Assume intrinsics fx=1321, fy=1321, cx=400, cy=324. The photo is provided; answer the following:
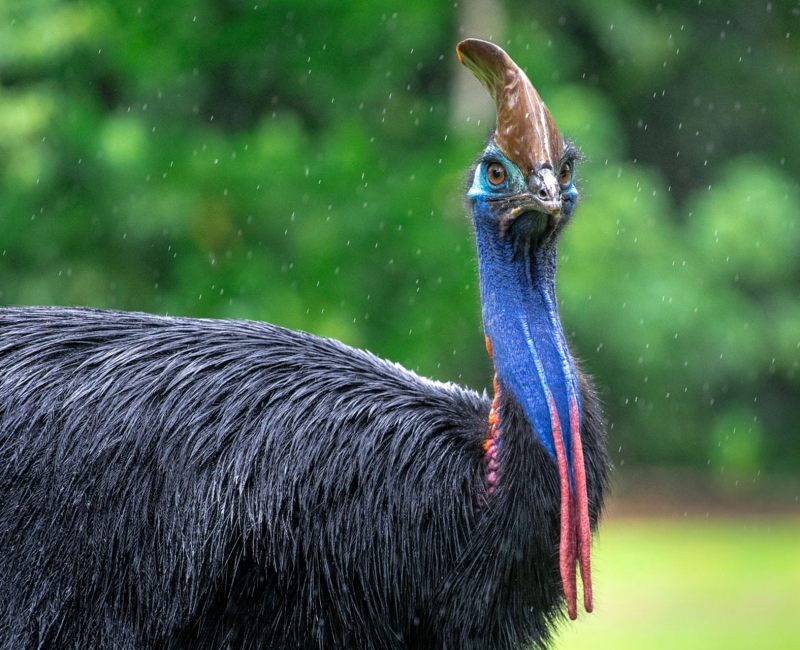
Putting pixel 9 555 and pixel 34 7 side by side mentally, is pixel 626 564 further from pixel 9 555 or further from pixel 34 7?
pixel 9 555

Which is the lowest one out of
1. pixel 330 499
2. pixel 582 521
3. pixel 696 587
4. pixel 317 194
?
pixel 696 587

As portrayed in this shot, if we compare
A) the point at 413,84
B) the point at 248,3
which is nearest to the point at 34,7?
the point at 248,3

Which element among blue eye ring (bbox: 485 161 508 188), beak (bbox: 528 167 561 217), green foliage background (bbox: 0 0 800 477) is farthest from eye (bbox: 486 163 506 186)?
green foliage background (bbox: 0 0 800 477)

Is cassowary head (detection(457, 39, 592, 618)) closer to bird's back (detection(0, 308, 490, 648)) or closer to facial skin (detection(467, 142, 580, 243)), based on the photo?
facial skin (detection(467, 142, 580, 243))

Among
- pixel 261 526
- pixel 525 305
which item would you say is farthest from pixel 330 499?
pixel 525 305

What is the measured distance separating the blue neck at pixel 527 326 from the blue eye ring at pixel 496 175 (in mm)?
83

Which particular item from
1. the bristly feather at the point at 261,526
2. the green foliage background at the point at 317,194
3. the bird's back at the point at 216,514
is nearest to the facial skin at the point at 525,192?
the bristly feather at the point at 261,526

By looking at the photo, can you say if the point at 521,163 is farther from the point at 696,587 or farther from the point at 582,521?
the point at 696,587

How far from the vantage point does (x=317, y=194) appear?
380 inches

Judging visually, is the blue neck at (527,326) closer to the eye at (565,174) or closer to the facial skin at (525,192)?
the facial skin at (525,192)

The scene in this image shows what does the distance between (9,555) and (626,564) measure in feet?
29.4

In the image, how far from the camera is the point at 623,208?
1148 cm

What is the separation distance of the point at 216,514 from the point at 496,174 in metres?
1.13

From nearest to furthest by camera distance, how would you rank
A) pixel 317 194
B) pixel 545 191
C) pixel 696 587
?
pixel 545 191
pixel 317 194
pixel 696 587
